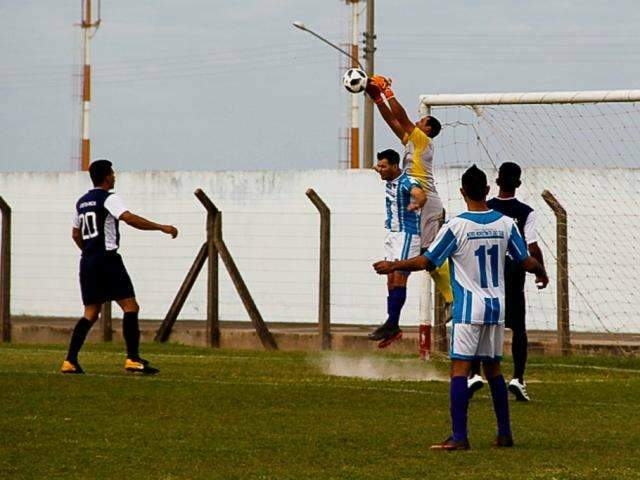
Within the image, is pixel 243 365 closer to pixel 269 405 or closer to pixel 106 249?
pixel 106 249

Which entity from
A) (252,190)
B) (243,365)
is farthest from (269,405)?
(252,190)

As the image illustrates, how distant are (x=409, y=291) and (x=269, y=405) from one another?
561 inches

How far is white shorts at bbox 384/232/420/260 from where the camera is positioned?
15.2 meters

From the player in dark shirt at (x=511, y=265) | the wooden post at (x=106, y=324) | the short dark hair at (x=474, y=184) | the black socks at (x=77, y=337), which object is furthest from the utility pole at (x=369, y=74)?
the short dark hair at (x=474, y=184)

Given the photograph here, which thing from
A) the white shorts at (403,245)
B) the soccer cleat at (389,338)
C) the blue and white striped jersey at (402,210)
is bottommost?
the soccer cleat at (389,338)

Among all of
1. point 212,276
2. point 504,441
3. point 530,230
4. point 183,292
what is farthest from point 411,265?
point 183,292

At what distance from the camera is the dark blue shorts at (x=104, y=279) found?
15.9 m

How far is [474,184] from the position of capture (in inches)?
408

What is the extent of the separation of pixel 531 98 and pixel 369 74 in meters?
18.8

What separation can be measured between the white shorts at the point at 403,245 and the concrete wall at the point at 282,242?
9.74 m

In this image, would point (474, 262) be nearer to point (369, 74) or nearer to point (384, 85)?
point (384, 85)

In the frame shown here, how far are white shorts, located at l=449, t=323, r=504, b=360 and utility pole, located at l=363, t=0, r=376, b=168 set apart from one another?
1096 inches

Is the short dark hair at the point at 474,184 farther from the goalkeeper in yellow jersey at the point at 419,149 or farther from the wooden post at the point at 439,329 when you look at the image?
the wooden post at the point at 439,329

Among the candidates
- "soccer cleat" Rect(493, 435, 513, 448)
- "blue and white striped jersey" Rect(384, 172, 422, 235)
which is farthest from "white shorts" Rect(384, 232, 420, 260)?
"soccer cleat" Rect(493, 435, 513, 448)
